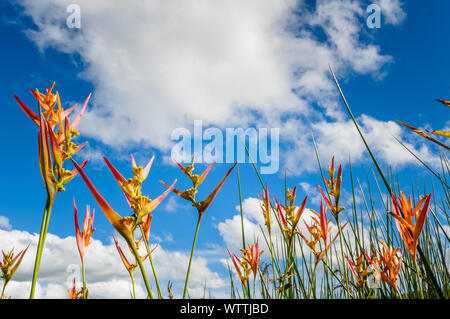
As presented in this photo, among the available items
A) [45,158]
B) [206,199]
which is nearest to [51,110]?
[45,158]

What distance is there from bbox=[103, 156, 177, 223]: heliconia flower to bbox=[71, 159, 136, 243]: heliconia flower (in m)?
0.02

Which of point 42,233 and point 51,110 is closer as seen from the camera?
point 42,233

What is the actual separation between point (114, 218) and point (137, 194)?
0.08m

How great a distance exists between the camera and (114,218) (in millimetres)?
428

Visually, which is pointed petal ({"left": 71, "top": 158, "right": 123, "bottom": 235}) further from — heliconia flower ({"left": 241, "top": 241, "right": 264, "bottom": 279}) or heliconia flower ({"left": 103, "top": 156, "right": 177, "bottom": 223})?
heliconia flower ({"left": 241, "top": 241, "right": 264, "bottom": 279})

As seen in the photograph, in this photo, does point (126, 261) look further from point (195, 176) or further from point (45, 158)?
point (45, 158)

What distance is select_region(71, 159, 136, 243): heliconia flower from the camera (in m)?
0.40

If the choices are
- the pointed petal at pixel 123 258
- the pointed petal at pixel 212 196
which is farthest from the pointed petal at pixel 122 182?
the pointed petal at pixel 123 258

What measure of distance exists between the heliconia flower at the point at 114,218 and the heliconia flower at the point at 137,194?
0.02 metres

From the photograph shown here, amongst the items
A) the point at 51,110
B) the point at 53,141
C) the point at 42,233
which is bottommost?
the point at 42,233

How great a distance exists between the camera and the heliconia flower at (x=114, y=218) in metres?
0.40
